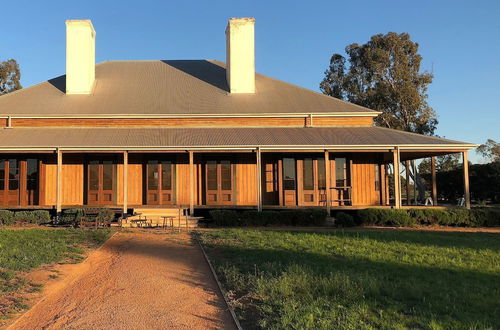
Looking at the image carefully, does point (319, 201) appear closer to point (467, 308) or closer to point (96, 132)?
point (96, 132)

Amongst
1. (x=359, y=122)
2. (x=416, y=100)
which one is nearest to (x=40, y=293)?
(x=359, y=122)

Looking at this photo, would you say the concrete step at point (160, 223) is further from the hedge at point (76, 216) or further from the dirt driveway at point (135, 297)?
the dirt driveway at point (135, 297)

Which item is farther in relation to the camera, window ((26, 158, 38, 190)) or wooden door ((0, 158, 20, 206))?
window ((26, 158, 38, 190))

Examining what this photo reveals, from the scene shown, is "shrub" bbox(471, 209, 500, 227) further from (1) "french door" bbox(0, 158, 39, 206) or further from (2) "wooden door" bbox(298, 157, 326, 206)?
(1) "french door" bbox(0, 158, 39, 206)

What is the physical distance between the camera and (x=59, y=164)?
16.0m

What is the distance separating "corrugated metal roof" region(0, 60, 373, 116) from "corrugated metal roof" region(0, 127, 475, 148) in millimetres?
1080

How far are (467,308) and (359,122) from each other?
49.2 feet

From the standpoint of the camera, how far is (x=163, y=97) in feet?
66.9

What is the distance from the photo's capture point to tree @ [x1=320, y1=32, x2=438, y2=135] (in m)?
31.5

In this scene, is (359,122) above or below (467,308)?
above

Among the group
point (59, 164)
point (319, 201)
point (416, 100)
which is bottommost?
point (319, 201)

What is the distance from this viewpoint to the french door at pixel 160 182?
18.3m

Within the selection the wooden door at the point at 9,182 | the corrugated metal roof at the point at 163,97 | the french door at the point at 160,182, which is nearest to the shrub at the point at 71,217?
the french door at the point at 160,182

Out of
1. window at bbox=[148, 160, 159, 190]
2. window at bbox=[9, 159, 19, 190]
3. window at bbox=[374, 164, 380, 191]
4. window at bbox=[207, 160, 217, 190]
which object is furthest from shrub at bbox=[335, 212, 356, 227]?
window at bbox=[9, 159, 19, 190]
